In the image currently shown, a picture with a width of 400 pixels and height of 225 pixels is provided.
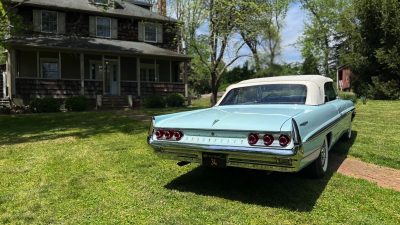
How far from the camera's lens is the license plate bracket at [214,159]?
5.00 m

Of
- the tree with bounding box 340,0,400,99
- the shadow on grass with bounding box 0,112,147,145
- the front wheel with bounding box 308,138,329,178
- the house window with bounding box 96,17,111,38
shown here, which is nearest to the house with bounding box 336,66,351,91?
the tree with bounding box 340,0,400,99

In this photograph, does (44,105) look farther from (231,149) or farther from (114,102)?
(231,149)

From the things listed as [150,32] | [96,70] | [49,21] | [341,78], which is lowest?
[96,70]

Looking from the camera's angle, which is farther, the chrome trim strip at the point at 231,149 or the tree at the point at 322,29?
the tree at the point at 322,29

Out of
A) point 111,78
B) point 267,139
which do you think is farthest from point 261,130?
point 111,78

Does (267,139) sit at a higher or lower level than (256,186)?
higher

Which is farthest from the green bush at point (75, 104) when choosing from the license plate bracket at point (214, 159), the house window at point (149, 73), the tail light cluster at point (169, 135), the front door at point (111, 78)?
the license plate bracket at point (214, 159)

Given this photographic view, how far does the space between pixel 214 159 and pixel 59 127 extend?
864 cm

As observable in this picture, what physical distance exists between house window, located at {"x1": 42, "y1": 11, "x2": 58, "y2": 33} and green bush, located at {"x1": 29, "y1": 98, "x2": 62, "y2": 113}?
7.07 meters

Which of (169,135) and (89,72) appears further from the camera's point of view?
(89,72)

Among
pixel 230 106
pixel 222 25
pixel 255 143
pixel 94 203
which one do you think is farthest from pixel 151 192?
pixel 222 25

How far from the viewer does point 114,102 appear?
23.1 metres

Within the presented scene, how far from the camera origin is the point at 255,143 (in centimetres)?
472

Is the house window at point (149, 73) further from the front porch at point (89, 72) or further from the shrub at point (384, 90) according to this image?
the shrub at point (384, 90)
